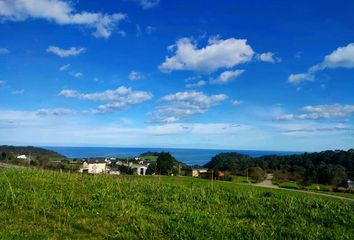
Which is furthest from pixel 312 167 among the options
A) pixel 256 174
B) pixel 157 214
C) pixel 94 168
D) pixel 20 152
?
pixel 157 214

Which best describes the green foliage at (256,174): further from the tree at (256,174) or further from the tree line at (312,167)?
the tree line at (312,167)

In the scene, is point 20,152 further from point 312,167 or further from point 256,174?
point 312,167

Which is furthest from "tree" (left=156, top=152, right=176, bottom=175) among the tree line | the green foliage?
the green foliage

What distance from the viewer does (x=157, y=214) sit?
10.3 meters

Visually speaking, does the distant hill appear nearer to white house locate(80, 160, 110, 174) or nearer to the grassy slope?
white house locate(80, 160, 110, 174)

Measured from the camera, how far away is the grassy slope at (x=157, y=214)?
332 inches

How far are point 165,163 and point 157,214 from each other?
29.6m

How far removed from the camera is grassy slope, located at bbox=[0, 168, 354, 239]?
843cm

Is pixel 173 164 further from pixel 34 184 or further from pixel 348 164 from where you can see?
pixel 34 184

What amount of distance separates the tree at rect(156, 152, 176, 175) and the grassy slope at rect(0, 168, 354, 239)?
24874mm

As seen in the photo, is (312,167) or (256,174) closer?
(256,174)

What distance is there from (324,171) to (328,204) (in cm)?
3354

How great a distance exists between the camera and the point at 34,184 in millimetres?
14500

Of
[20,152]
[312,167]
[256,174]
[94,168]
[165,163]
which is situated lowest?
[256,174]
